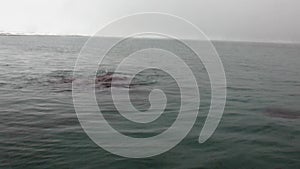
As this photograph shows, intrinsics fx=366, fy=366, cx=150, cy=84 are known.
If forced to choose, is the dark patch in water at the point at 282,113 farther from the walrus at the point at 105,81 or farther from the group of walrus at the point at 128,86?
the walrus at the point at 105,81

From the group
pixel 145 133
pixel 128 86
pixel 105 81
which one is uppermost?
pixel 105 81

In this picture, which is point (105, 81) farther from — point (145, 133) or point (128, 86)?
point (145, 133)

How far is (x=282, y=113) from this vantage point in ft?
68.4

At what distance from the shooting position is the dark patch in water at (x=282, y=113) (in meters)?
20.0

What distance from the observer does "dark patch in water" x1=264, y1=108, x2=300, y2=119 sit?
65.6ft

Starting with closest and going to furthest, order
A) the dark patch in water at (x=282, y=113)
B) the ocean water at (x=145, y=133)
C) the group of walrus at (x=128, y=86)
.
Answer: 1. the ocean water at (x=145, y=133)
2. the dark patch in water at (x=282, y=113)
3. the group of walrus at (x=128, y=86)

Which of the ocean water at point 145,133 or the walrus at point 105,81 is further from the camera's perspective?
the walrus at point 105,81

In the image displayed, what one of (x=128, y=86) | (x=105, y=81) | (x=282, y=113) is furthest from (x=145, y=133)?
(x=105, y=81)

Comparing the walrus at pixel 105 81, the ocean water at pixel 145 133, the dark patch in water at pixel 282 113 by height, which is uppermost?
the walrus at pixel 105 81

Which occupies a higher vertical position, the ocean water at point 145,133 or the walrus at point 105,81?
the walrus at point 105,81

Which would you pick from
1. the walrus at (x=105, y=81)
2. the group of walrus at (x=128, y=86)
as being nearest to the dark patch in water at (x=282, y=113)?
the group of walrus at (x=128, y=86)

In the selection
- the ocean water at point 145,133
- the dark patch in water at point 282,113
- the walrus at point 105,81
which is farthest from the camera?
the walrus at point 105,81

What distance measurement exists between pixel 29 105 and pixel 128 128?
748 centimetres

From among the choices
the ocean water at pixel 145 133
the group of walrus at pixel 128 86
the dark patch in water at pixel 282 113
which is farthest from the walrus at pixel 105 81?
the dark patch in water at pixel 282 113
